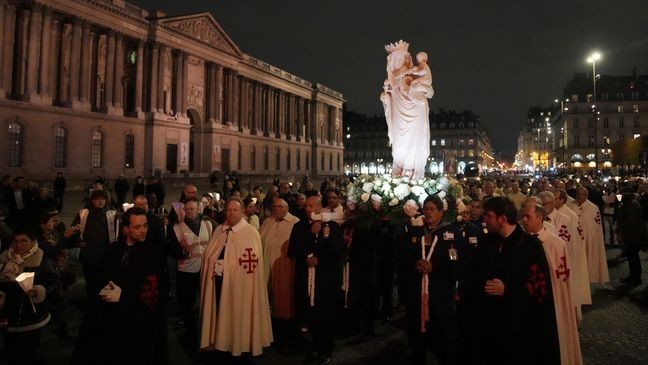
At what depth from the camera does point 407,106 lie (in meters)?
11.5

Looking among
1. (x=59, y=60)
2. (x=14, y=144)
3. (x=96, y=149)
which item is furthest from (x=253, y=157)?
(x=14, y=144)

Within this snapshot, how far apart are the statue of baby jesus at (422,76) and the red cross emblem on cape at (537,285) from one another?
7815 millimetres

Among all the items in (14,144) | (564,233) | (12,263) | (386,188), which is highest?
(14,144)

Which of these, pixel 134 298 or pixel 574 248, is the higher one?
pixel 574 248

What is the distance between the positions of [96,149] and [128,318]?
137 feet

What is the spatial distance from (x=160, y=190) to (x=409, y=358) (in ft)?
49.8

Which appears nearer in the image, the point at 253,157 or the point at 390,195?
the point at 390,195

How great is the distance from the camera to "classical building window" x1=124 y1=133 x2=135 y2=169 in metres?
44.3

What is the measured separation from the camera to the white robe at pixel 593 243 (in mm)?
9703

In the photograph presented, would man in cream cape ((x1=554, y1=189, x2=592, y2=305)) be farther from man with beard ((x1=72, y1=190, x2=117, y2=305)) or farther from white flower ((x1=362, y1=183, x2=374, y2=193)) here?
man with beard ((x1=72, y1=190, x2=117, y2=305))

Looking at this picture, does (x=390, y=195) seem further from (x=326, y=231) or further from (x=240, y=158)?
(x=240, y=158)

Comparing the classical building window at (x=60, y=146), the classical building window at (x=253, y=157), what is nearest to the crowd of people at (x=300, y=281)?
the classical building window at (x=60, y=146)

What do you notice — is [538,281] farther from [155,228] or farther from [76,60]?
[76,60]

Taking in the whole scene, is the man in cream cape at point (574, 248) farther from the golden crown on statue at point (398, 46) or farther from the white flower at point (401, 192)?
the golden crown on statue at point (398, 46)
